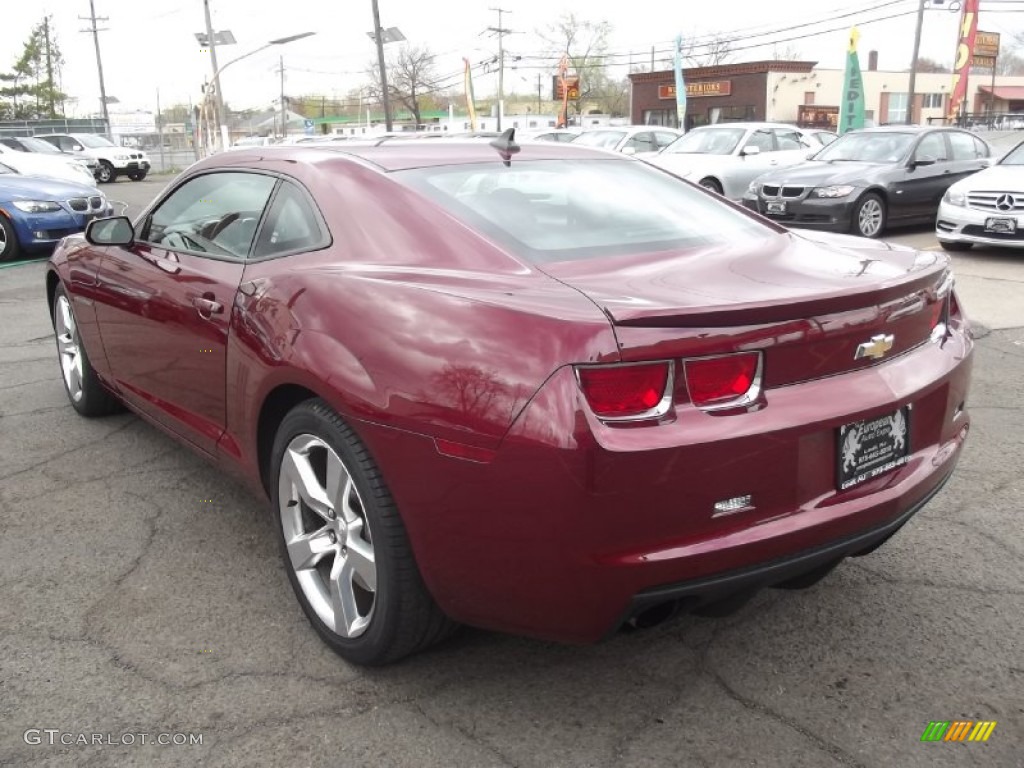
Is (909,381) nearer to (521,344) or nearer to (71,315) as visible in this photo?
(521,344)

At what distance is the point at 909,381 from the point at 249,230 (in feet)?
7.18

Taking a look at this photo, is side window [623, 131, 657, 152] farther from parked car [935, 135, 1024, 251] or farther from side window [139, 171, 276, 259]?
side window [139, 171, 276, 259]

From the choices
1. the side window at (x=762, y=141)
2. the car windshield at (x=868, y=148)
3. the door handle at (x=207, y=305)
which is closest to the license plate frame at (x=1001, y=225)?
the car windshield at (x=868, y=148)

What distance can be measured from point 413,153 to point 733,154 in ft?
42.8

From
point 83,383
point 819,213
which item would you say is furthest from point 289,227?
point 819,213

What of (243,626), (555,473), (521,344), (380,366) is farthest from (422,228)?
(243,626)

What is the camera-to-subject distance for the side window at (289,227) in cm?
289

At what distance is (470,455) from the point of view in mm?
2096

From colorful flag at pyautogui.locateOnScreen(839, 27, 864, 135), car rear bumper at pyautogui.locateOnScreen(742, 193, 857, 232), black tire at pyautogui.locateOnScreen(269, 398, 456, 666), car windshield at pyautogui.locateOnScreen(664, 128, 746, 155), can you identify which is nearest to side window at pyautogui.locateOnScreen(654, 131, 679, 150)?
car windshield at pyautogui.locateOnScreen(664, 128, 746, 155)

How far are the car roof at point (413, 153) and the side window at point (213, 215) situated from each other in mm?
110

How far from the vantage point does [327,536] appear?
2.69m

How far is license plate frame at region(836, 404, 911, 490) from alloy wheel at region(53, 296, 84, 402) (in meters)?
3.89

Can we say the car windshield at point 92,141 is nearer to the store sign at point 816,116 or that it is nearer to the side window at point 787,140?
the side window at point 787,140

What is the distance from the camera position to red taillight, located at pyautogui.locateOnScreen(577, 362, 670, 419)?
1.99 m
